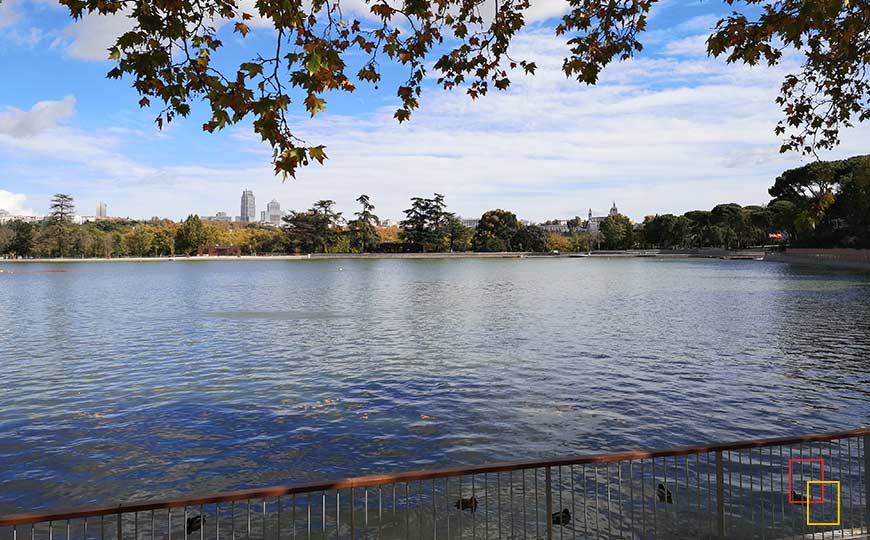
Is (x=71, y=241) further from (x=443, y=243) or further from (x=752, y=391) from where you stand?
(x=752, y=391)

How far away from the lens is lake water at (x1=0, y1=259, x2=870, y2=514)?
38.5 ft

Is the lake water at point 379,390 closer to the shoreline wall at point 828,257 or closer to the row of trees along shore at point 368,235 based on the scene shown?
the shoreline wall at point 828,257

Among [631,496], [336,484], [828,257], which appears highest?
[828,257]

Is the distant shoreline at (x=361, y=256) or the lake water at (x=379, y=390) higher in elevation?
the distant shoreline at (x=361, y=256)

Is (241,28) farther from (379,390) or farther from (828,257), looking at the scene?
(828,257)

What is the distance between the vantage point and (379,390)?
1755 centimetres

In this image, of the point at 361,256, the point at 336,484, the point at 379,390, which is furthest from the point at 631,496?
the point at 361,256

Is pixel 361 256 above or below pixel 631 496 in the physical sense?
above

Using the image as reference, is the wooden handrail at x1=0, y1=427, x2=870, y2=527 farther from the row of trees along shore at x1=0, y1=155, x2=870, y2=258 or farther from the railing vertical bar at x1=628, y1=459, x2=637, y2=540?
the row of trees along shore at x1=0, y1=155, x2=870, y2=258

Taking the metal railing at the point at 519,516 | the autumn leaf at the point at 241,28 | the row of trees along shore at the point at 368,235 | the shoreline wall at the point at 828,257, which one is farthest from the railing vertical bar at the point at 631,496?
the row of trees along shore at the point at 368,235

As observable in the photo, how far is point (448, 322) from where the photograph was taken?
3372 centimetres

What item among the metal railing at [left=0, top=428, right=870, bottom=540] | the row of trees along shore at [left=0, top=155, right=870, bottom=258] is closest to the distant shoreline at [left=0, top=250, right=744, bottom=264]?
the row of trees along shore at [left=0, top=155, right=870, bottom=258]

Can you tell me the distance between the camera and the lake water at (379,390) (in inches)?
462

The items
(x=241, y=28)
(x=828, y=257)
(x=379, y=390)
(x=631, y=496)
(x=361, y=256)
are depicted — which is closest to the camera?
(x=631, y=496)
